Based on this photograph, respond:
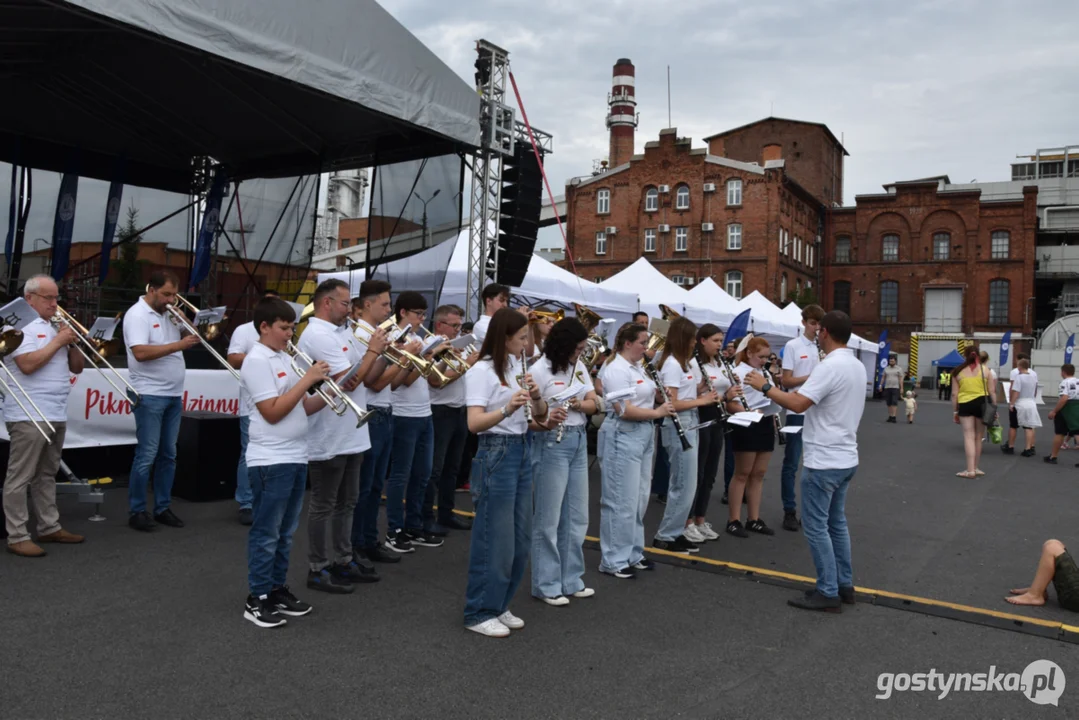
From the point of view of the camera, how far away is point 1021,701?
12.4ft

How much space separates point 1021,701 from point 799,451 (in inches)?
156

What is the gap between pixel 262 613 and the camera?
14.3ft

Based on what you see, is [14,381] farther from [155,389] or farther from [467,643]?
[467,643]

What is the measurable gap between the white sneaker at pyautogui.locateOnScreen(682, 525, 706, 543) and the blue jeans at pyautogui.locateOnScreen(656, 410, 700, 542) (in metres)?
0.34

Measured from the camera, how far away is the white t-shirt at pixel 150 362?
6.27 meters

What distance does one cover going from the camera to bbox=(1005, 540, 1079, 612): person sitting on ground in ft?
16.7

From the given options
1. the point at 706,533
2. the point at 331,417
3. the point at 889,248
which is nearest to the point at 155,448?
the point at 331,417

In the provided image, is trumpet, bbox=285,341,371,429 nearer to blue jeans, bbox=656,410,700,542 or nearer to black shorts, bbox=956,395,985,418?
blue jeans, bbox=656,410,700,542

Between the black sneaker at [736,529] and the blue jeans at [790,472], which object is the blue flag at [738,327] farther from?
the black sneaker at [736,529]

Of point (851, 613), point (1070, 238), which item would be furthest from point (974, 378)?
point (1070, 238)

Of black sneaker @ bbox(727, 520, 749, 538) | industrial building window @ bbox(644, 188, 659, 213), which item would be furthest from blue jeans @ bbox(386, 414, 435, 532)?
industrial building window @ bbox(644, 188, 659, 213)

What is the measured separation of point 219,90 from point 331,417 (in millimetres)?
6932

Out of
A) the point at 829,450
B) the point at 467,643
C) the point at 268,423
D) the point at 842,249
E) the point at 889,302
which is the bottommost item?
the point at 467,643

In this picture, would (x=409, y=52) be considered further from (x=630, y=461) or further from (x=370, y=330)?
(x=630, y=461)
